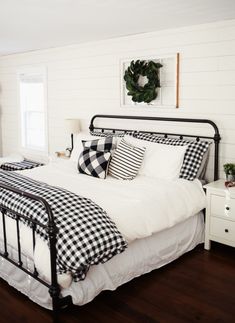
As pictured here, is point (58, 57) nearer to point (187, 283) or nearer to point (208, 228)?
point (208, 228)

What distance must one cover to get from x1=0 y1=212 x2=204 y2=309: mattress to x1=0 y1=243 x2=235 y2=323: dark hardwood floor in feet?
0.24

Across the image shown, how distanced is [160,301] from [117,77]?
288 cm

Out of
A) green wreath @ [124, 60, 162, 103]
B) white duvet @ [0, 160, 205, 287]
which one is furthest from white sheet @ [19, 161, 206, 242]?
green wreath @ [124, 60, 162, 103]

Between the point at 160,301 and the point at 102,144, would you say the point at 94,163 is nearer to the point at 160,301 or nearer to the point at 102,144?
the point at 102,144

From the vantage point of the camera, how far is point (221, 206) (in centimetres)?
336

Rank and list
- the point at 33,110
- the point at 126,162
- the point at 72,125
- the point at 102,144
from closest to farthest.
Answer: the point at 126,162, the point at 102,144, the point at 72,125, the point at 33,110

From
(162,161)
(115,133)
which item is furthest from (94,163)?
(115,133)

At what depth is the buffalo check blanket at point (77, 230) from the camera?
2.25m

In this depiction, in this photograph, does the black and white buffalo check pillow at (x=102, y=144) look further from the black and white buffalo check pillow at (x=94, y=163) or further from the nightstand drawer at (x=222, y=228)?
the nightstand drawer at (x=222, y=228)

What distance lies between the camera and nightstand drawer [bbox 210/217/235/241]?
332 cm

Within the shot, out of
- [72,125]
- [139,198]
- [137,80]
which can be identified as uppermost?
[137,80]

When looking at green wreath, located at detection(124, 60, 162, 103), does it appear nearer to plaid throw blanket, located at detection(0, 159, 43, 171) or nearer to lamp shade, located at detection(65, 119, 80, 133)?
lamp shade, located at detection(65, 119, 80, 133)

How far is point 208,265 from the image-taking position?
320 cm

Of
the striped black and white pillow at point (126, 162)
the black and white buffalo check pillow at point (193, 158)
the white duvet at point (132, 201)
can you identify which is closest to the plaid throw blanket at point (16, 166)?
the white duvet at point (132, 201)
